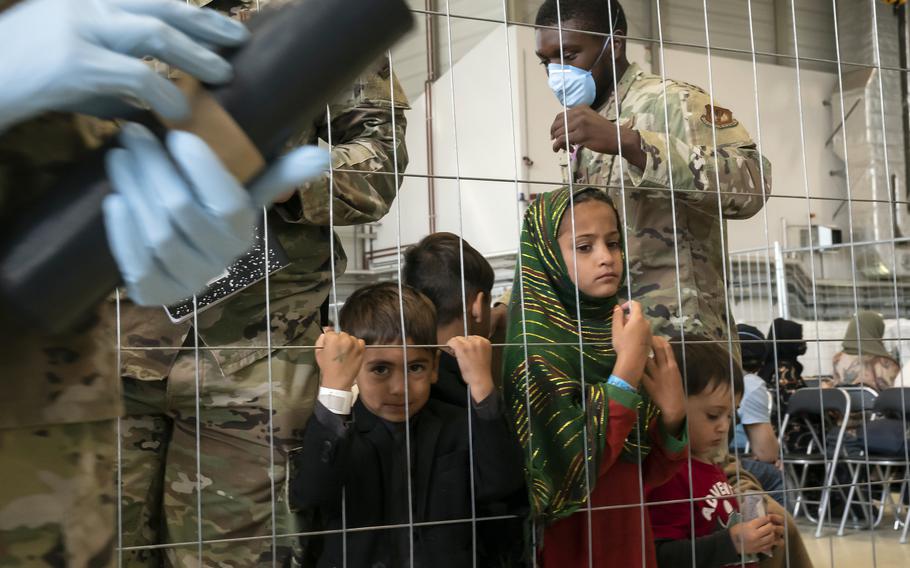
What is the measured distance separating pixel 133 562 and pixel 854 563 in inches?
112

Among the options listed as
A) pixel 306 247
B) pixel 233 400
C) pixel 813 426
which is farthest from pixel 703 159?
pixel 813 426

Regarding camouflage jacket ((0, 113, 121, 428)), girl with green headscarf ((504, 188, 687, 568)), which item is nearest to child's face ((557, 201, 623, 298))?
girl with green headscarf ((504, 188, 687, 568))

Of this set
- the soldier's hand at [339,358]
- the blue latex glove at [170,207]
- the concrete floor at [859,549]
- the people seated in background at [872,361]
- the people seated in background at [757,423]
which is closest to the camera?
the blue latex glove at [170,207]

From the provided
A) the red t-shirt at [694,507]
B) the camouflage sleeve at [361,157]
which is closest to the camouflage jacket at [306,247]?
the camouflage sleeve at [361,157]

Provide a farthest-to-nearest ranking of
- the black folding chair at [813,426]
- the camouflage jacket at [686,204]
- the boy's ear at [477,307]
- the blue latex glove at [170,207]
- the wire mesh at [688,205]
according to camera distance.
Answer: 1. the black folding chair at [813,426]
2. the boy's ear at [477,307]
3. the camouflage jacket at [686,204]
4. the wire mesh at [688,205]
5. the blue latex glove at [170,207]

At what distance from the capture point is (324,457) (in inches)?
48.3

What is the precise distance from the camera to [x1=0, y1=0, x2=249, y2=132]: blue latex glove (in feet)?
1.55

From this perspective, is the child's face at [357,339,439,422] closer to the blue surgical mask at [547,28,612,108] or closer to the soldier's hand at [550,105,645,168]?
the soldier's hand at [550,105,645,168]

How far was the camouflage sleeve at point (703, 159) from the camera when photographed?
4.80ft

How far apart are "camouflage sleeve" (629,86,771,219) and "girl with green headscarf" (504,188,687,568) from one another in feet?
0.43

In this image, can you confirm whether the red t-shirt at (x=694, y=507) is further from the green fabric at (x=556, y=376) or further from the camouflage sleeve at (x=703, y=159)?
the camouflage sleeve at (x=703, y=159)

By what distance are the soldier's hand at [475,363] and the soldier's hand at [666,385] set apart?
0.92ft

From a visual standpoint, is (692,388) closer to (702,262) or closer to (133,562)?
(702,262)

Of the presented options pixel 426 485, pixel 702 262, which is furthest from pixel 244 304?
pixel 702 262
